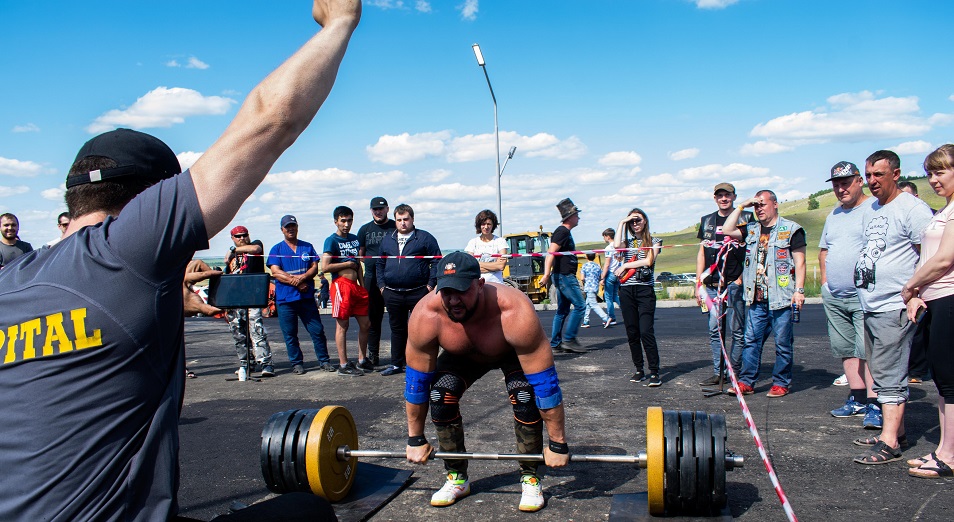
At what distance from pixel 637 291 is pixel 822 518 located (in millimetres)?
3722

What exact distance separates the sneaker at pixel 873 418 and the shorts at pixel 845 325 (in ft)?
1.32

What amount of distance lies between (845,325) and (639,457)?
3.04 m

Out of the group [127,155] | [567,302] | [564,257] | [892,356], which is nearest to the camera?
[127,155]

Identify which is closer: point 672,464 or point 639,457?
point 672,464

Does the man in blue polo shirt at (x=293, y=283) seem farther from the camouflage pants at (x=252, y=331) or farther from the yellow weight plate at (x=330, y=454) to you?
the yellow weight plate at (x=330, y=454)

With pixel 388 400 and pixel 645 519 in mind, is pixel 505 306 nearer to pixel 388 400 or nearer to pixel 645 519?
pixel 645 519

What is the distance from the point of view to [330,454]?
14.0ft

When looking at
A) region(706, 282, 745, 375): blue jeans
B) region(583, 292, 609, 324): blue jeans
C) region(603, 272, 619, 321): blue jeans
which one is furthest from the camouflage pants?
region(603, 272, 619, 321): blue jeans

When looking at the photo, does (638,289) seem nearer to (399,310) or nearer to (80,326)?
(399,310)

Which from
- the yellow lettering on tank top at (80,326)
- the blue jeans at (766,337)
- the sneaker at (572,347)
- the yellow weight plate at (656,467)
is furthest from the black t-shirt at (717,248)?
the yellow lettering on tank top at (80,326)

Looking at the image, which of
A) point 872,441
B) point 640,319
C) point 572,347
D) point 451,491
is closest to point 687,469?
point 451,491

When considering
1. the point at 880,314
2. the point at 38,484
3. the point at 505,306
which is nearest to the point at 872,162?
the point at 880,314

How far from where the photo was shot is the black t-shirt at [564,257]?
8664 millimetres

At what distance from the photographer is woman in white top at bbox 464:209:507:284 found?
8305mm
